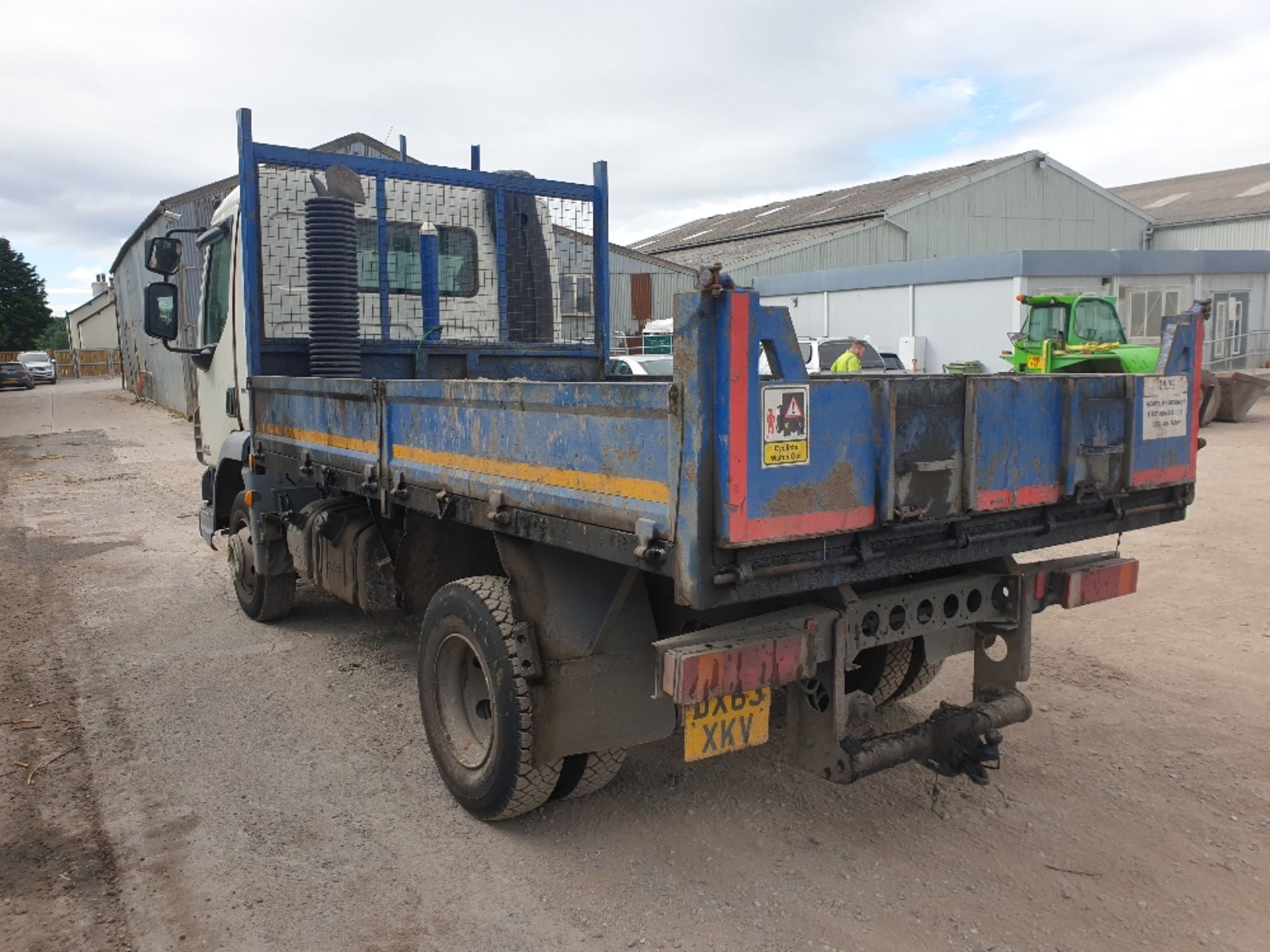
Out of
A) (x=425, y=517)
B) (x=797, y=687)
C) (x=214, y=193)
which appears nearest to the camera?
(x=797, y=687)

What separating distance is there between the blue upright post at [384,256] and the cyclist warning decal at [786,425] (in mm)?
4129

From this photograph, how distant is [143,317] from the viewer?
12477 millimetres

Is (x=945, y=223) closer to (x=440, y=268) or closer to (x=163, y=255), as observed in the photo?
(x=440, y=268)

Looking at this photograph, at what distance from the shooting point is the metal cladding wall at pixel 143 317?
19.9 meters

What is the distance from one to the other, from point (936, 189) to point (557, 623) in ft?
105

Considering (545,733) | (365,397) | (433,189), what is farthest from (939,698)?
(433,189)

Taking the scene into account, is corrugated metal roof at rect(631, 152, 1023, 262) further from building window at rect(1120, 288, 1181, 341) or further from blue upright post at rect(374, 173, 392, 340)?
blue upright post at rect(374, 173, 392, 340)

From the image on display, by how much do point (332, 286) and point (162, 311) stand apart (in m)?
2.07

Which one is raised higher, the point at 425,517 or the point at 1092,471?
the point at 1092,471

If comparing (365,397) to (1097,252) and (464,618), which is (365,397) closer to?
(464,618)

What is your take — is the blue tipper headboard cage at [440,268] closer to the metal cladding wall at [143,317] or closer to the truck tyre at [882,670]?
the metal cladding wall at [143,317]

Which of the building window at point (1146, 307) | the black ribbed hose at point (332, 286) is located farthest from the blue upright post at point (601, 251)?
the building window at point (1146, 307)

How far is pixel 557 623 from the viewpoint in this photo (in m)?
3.71

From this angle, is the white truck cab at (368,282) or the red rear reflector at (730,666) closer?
the red rear reflector at (730,666)
